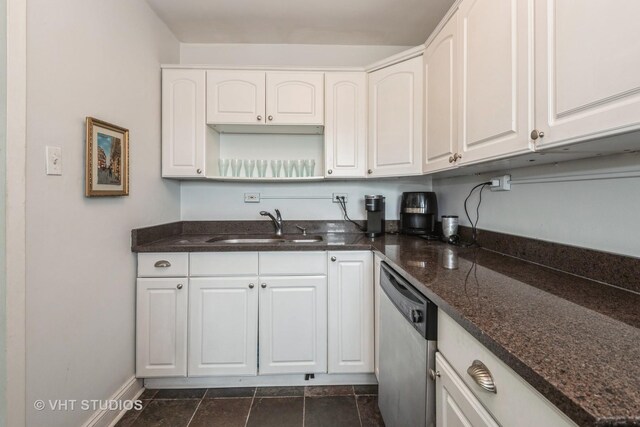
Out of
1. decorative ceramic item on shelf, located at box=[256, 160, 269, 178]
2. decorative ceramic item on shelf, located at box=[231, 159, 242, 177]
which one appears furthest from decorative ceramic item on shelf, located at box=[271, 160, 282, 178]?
decorative ceramic item on shelf, located at box=[231, 159, 242, 177]

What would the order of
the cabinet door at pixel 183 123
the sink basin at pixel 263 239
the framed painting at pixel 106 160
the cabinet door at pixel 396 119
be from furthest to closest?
the sink basin at pixel 263 239, the cabinet door at pixel 183 123, the cabinet door at pixel 396 119, the framed painting at pixel 106 160

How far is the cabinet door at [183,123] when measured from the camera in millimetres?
1975

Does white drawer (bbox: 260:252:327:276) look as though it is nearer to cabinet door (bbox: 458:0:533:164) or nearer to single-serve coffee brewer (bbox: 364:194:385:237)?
single-serve coffee brewer (bbox: 364:194:385:237)

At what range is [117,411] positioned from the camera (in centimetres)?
151

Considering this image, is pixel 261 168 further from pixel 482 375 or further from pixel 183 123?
pixel 482 375

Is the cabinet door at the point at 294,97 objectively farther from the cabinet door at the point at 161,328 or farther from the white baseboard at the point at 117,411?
the white baseboard at the point at 117,411

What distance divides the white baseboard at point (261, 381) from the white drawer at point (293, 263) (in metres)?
0.67

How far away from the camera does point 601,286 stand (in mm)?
945

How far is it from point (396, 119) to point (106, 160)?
5.66ft

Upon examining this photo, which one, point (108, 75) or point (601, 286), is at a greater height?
point (108, 75)

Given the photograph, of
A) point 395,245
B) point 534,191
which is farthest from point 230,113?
point 534,191

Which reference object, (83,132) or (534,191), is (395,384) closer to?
(534,191)

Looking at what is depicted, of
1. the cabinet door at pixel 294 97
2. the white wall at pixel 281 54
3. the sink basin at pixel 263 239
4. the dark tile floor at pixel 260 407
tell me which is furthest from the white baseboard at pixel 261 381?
the white wall at pixel 281 54

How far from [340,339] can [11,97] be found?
1876 mm
